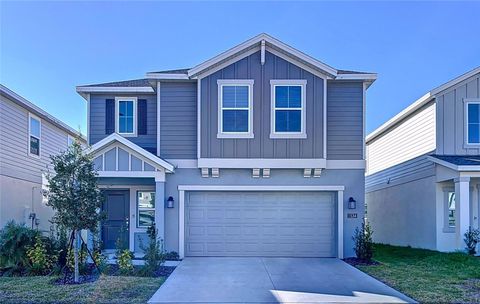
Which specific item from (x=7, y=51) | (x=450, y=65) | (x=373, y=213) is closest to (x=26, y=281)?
(x=7, y=51)

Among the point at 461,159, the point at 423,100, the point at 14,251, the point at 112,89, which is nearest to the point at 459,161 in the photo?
the point at 461,159

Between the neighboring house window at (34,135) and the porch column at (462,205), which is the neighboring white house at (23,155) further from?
the porch column at (462,205)

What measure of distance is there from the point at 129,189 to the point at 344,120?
718 centimetres

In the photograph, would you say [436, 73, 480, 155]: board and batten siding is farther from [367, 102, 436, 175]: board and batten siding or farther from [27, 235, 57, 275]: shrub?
[27, 235, 57, 275]: shrub

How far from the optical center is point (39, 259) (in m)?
9.61

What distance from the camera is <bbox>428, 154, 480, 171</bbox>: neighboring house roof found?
40.7 ft

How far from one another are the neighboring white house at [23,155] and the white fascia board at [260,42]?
4.35 metres

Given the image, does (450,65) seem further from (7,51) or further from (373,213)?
(7,51)

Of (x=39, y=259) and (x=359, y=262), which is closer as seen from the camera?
(x=39, y=259)

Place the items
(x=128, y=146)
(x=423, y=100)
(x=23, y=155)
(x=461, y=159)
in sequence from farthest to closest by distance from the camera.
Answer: (x=23, y=155) → (x=423, y=100) → (x=461, y=159) → (x=128, y=146)

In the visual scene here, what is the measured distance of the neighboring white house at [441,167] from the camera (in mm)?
12805

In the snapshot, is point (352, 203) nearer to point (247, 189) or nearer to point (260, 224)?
point (260, 224)

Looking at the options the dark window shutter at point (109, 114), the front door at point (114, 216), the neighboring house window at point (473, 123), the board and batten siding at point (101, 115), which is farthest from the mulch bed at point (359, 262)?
the dark window shutter at point (109, 114)

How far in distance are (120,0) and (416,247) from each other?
12.8 m
